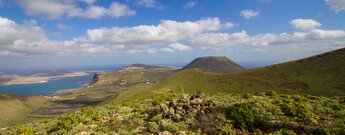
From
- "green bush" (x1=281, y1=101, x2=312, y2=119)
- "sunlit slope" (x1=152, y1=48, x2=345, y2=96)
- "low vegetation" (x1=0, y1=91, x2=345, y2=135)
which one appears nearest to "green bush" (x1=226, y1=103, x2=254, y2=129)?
Answer: "low vegetation" (x1=0, y1=91, x2=345, y2=135)

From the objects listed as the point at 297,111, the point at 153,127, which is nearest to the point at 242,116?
the point at 297,111

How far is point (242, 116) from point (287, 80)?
99.4 metres

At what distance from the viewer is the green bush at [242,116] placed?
22.6 m

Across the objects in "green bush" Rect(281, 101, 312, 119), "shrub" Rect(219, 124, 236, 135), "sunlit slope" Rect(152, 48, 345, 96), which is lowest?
"sunlit slope" Rect(152, 48, 345, 96)

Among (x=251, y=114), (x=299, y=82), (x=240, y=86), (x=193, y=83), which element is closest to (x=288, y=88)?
(x=299, y=82)

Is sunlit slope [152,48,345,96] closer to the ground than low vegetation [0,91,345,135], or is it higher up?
closer to the ground

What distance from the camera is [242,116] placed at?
909 inches

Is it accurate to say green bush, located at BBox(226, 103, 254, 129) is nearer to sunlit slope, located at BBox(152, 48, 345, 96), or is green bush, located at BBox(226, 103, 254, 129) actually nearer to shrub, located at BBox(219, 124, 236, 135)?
shrub, located at BBox(219, 124, 236, 135)

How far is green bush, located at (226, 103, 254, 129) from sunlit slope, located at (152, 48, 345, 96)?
78090mm

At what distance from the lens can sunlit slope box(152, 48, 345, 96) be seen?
9694 cm

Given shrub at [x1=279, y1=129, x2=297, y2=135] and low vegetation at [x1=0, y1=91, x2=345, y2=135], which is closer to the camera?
shrub at [x1=279, y1=129, x2=297, y2=135]

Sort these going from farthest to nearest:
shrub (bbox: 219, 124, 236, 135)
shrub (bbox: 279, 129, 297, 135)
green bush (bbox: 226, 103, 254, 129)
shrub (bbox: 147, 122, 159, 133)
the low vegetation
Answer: green bush (bbox: 226, 103, 254, 129)
shrub (bbox: 147, 122, 159, 133)
the low vegetation
shrub (bbox: 219, 124, 236, 135)
shrub (bbox: 279, 129, 297, 135)

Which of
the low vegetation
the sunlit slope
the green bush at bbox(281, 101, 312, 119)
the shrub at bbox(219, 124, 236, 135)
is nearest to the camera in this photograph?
the shrub at bbox(219, 124, 236, 135)

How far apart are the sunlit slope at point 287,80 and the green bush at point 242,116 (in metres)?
78.1
